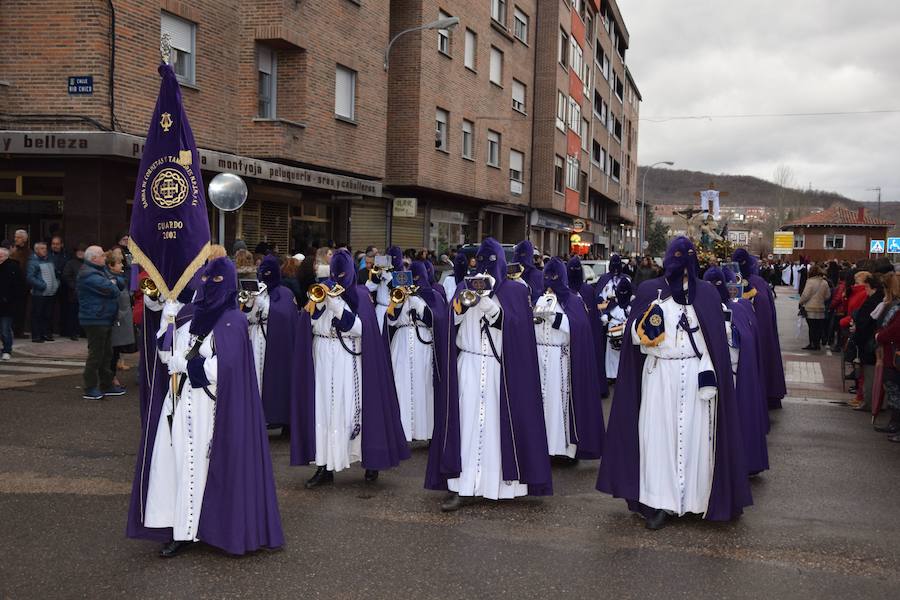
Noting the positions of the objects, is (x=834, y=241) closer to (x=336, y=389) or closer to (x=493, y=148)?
(x=493, y=148)

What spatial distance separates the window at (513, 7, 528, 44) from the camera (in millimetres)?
35344

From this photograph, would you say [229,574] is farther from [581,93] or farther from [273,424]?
[581,93]

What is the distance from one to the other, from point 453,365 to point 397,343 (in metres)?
2.41

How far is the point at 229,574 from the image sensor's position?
17.4 ft

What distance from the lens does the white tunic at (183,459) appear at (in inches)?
216

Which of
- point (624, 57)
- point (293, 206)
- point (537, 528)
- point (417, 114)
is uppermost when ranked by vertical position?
point (624, 57)

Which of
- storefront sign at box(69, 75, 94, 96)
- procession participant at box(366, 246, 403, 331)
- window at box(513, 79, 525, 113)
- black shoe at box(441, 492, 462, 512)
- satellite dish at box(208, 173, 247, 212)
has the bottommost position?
black shoe at box(441, 492, 462, 512)

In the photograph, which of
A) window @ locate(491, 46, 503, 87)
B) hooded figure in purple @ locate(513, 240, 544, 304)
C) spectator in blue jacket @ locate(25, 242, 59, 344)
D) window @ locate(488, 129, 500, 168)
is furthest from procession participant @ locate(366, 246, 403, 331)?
window @ locate(491, 46, 503, 87)

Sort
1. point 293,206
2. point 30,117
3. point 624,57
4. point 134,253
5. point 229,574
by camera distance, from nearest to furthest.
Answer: point 229,574
point 134,253
point 30,117
point 293,206
point 624,57

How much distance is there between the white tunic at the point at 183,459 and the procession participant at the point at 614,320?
299 inches

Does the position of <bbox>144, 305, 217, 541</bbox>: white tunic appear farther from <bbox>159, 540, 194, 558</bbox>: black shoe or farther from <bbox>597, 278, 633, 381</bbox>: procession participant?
<bbox>597, 278, 633, 381</bbox>: procession participant

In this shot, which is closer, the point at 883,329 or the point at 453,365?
the point at 453,365

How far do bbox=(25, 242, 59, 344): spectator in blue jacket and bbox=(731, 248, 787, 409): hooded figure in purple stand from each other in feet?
36.4

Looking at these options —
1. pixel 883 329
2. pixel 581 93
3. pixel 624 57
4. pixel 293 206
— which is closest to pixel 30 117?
pixel 293 206
